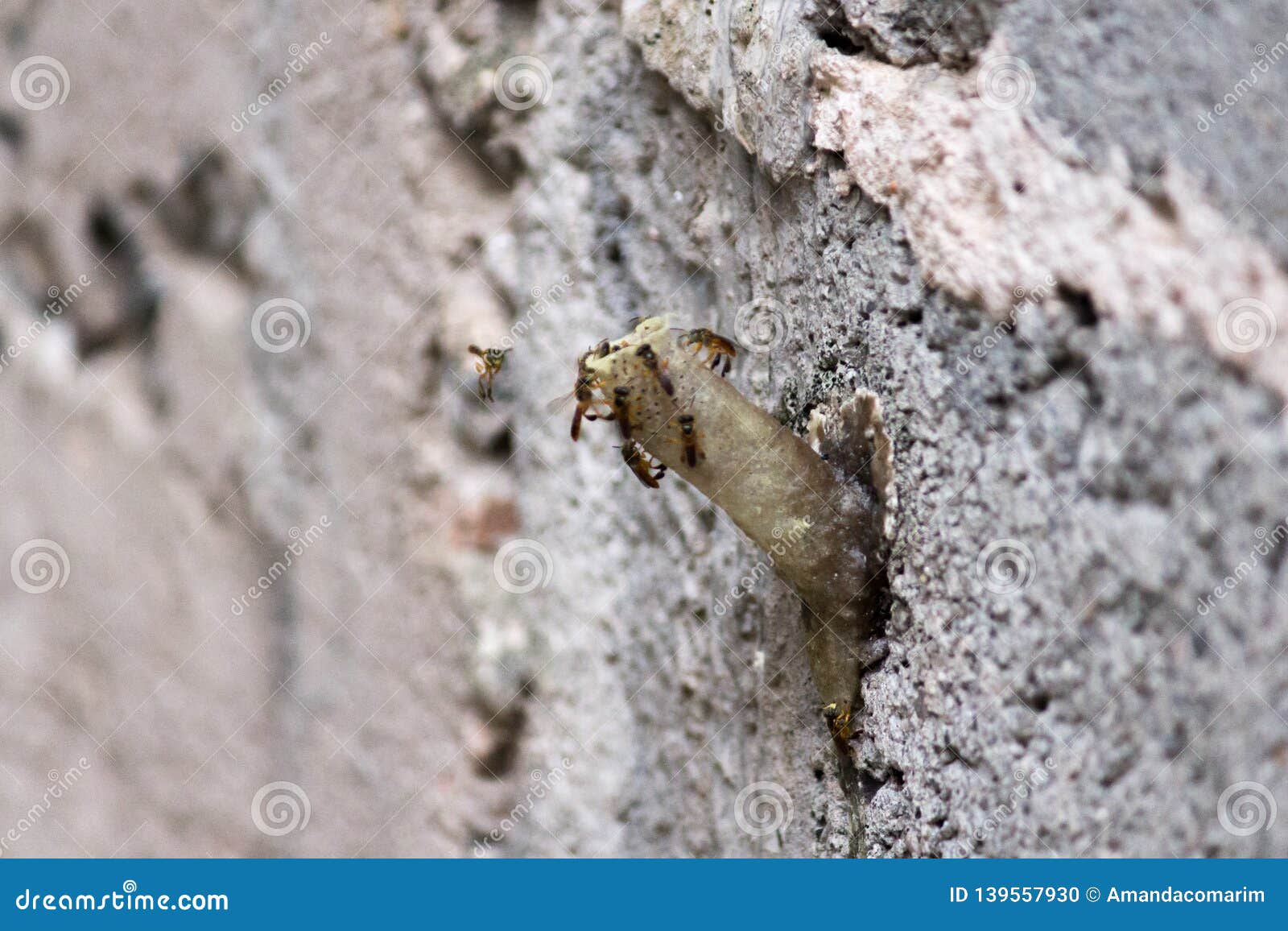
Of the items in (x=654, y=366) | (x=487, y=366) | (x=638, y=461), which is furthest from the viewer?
(x=487, y=366)

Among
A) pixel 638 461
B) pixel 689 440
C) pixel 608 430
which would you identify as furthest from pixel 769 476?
pixel 608 430

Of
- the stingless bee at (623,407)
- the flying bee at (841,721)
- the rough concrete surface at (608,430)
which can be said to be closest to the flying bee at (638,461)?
the stingless bee at (623,407)

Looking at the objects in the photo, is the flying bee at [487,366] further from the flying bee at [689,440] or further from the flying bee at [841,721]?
the flying bee at [841,721]

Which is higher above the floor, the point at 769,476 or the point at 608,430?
the point at 769,476

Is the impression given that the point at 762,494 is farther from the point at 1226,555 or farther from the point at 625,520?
the point at 625,520

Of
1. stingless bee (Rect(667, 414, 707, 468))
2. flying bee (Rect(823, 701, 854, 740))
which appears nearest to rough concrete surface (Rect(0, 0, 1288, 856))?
flying bee (Rect(823, 701, 854, 740))

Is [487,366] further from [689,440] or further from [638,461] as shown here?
[689,440]

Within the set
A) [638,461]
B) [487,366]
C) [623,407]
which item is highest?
[623,407]
